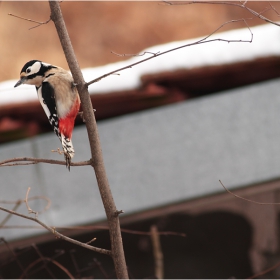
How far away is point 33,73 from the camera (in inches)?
67.5

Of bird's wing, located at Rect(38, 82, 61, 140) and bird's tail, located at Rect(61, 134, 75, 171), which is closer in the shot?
bird's tail, located at Rect(61, 134, 75, 171)

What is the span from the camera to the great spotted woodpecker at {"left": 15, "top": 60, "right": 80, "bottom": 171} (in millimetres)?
1595

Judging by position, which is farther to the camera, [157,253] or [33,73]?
[157,253]

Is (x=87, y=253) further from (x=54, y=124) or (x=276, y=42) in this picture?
(x=276, y=42)

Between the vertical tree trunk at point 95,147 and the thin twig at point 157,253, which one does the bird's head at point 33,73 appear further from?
the thin twig at point 157,253

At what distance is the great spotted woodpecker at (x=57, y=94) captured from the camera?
1.59 metres

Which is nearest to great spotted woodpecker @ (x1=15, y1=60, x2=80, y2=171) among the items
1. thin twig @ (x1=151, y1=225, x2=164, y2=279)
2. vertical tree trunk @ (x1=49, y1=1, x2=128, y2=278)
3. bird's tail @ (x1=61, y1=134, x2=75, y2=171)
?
bird's tail @ (x1=61, y1=134, x2=75, y2=171)

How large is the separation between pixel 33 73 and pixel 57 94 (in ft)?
0.44

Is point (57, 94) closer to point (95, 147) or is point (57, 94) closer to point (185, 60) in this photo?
point (95, 147)

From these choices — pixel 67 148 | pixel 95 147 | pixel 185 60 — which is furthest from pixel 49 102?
pixel 185 60

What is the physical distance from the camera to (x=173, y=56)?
92.7 inches

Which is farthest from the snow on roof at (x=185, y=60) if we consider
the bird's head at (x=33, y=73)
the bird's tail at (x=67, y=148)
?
the bird's tail at (x=67, y=148)

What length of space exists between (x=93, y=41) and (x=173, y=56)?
148 centimetres

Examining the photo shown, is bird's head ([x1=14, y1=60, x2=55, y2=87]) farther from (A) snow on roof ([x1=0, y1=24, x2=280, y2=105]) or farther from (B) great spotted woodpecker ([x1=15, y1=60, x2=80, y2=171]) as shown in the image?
(A) snow on roof ([x1=0, y1=24, x2=280, y2=105])
